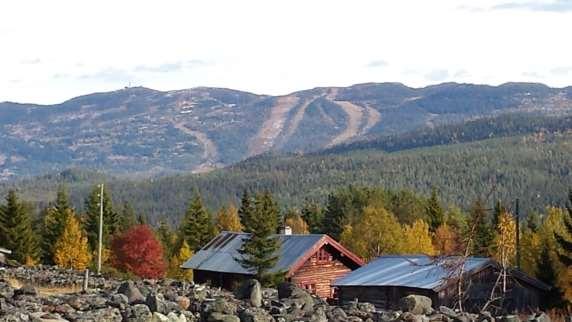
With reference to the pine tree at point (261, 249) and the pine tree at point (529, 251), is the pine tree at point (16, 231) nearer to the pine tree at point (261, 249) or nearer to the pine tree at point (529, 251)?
the pine tree at point (261, 249)

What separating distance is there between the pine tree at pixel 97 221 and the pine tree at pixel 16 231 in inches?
445

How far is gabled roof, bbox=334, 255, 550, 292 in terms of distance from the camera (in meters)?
47.8

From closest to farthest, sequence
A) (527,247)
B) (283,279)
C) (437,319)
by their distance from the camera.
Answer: (437,319) < (283,279) < (527,247)

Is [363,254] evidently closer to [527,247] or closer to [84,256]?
[527,247]

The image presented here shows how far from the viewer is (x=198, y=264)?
6538 centimetres

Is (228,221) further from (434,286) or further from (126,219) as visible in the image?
(434,286)

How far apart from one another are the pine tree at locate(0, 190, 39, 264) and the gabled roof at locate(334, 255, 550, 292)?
35.0 metres

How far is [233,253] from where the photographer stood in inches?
2581

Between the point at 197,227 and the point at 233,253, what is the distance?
28.6 m

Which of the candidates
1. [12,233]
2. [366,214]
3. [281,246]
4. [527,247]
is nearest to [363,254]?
[366,214]

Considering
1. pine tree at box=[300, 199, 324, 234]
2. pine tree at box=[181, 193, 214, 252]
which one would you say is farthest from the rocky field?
pine tree at box=[300, 199, 324, 234]

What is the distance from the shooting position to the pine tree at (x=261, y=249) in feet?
193

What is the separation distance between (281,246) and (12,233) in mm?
26906

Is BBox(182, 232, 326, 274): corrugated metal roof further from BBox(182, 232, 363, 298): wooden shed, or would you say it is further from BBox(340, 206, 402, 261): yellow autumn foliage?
BBox(340, 206, 402, 261): yellow autumn foliage
